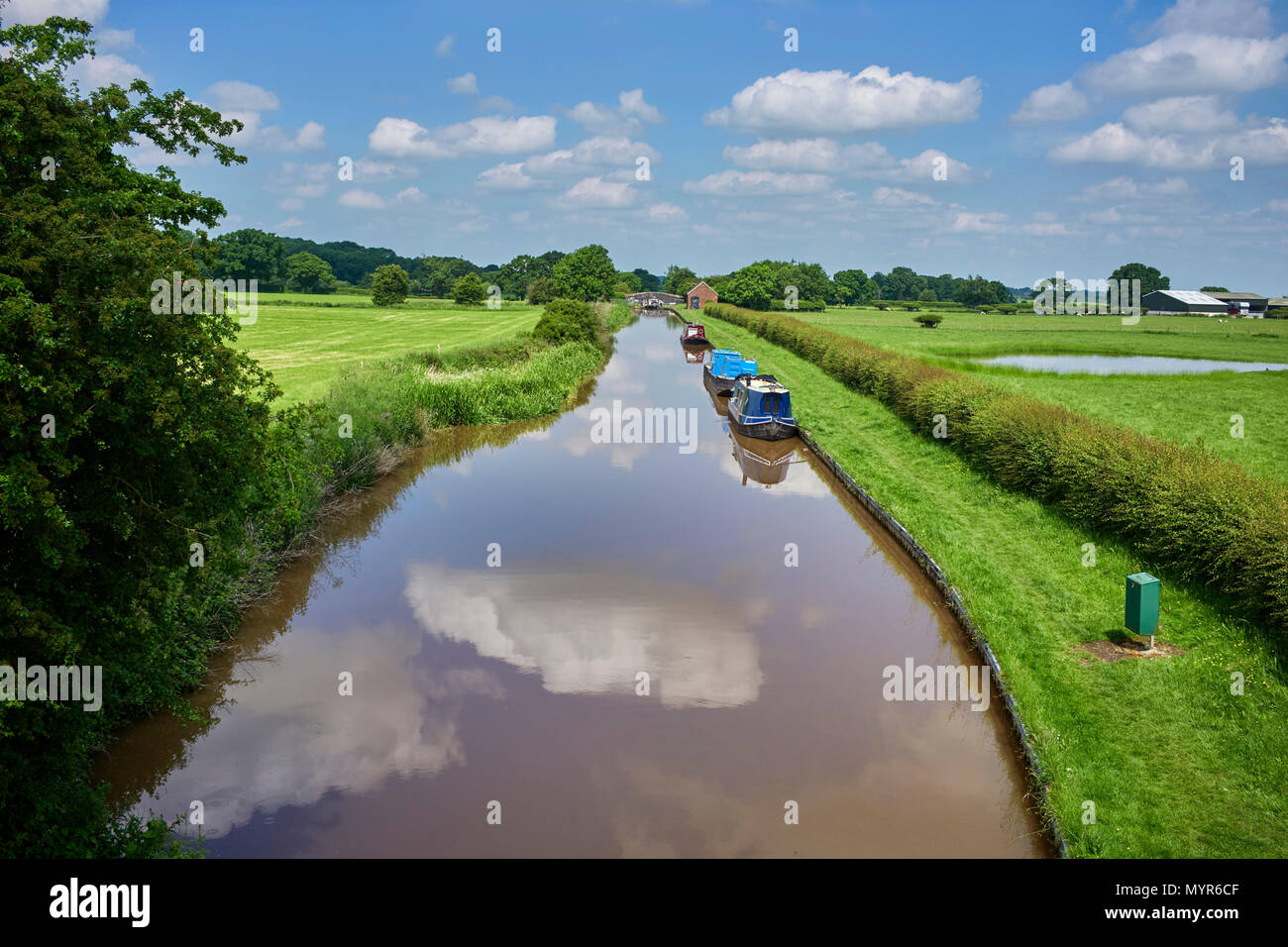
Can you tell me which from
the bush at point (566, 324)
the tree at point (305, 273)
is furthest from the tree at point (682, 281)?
the bush at point (566, 324)

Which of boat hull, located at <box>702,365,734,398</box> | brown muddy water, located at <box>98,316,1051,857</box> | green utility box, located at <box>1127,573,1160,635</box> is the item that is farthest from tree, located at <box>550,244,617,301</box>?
green utility box, located at <box>1127,573,1160,635</box>

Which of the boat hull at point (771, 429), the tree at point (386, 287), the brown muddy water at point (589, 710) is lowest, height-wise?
the brown muddy water at point (589, 710)

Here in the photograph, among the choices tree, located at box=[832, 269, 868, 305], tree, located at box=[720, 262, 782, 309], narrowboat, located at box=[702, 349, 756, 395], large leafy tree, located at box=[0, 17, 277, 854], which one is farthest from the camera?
tree, located at box=[832, 269, 868, 305]

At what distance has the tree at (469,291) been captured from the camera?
115625 millimetres

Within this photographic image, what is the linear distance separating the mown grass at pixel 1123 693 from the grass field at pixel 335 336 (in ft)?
67.5

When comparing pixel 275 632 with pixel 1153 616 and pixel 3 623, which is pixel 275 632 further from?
pixel 1153 616

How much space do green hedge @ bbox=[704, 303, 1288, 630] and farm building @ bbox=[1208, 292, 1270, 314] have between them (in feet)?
432

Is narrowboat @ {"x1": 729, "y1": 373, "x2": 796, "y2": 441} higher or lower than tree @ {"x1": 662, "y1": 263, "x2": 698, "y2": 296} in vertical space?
lower

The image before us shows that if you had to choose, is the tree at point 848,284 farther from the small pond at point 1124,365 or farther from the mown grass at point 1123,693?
the mown grass at point 1123,693

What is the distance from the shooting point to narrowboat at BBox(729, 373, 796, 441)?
26922 mm

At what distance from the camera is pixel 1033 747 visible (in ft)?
29.7

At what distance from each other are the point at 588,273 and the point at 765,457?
89002 millimetres

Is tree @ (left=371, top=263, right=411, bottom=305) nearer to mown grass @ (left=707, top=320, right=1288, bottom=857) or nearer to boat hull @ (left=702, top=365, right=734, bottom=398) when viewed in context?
boat hull @ (left=702, top=365, right=734, bottom=398)
